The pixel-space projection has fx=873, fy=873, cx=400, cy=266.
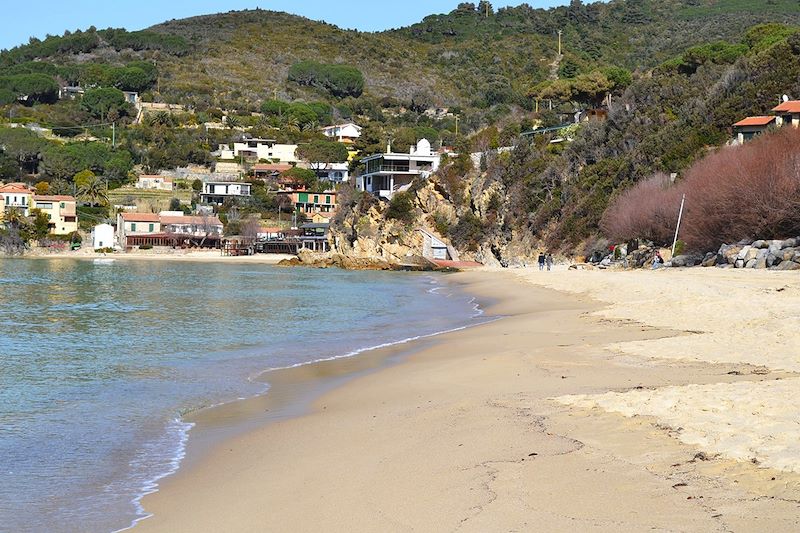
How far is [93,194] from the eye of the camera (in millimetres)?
99375

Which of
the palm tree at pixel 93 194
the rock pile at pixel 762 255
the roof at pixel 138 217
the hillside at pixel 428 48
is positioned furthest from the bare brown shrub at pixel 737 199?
the hillside at pixel 428 48

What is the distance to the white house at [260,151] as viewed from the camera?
11844cm

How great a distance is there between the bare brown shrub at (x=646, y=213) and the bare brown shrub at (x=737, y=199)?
0.05 meters

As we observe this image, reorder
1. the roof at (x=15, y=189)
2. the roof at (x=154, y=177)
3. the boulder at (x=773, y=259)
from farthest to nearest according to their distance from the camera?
the roof at (x=154, y=177) → the roof at (x=15, y=189) → the boulder at (x=773, y=259)

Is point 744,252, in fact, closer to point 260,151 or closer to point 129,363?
point 129,363

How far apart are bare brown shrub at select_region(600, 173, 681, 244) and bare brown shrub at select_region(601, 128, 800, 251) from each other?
5 cm

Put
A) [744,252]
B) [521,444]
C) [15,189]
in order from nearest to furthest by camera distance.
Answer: [521,444], [744,252], [15,189]

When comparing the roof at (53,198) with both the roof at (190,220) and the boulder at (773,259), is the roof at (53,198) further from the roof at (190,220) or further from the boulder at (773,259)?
the boulder at (773,259)

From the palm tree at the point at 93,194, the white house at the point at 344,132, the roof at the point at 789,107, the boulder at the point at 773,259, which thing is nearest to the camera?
the boulder at the point at 773,259

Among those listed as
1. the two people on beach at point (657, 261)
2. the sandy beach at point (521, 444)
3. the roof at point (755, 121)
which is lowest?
the sandy beach at point (521, 444)

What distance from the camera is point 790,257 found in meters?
27.1

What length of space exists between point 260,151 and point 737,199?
9296 cm

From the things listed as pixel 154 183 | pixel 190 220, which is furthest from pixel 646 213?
pixel 154 183

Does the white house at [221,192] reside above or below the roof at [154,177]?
below
